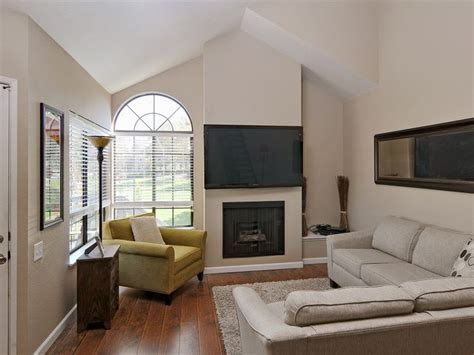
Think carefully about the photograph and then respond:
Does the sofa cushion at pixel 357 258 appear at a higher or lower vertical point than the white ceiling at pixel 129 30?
lower

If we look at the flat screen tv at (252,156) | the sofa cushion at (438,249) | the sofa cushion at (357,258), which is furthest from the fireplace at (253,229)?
the sofa cushion at (438,249)

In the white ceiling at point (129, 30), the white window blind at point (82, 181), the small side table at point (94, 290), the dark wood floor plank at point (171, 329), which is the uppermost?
the white ceiling at point (129, 30)

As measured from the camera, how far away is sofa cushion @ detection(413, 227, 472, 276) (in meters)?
2.56

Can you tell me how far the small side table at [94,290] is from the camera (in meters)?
2.68

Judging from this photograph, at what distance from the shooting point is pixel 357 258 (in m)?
3.19

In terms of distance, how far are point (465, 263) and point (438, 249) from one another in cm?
35

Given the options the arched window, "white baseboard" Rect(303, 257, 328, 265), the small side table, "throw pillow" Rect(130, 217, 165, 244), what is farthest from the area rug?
the arched window

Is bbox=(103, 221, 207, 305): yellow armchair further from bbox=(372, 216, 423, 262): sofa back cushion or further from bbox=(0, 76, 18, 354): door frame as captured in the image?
bbox=(372, 216, 423, 262): sofa back cushion

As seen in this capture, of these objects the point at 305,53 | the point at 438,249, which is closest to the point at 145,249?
the point at 438,249

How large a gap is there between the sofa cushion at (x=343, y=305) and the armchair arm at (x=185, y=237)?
2.51 m

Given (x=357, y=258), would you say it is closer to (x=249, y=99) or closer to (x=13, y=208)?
(x=249, y=99)

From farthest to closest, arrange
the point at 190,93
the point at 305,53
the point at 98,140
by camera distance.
Result: the point at 190,93 → the point at 305,53 → the point at 98,140

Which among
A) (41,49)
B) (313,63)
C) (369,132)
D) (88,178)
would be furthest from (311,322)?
(313,63)

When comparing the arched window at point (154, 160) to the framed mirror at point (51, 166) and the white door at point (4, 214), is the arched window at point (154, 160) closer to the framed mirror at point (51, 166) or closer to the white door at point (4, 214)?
the framed mirror at point (51, 166)
